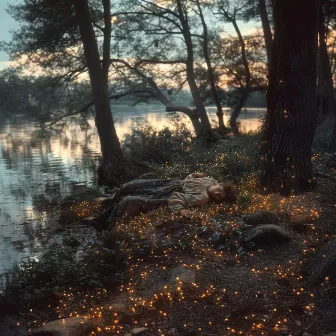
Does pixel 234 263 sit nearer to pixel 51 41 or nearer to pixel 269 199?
pixel 269 199

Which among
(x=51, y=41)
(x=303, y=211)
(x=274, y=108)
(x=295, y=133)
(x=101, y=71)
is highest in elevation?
(x=51, y=41)

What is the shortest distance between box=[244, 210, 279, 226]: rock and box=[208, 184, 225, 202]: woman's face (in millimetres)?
1500

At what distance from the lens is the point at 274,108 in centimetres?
904

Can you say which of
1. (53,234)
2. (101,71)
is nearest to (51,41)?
(101,71)

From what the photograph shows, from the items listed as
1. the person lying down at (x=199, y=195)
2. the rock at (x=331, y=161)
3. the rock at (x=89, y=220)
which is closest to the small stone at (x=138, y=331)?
the person lying down at (x=199, y=195)

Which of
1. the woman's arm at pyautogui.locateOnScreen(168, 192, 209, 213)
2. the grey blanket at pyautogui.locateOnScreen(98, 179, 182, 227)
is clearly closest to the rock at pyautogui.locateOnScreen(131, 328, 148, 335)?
the woman's arm at pyautogui.locateOnScreen(168, 192, 209, 213)

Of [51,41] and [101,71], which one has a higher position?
[51,41]

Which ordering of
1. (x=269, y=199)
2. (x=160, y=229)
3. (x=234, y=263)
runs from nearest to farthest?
1. (x=234, y=263)
2. (x=160, y=229)
3. (x=269, y=199)

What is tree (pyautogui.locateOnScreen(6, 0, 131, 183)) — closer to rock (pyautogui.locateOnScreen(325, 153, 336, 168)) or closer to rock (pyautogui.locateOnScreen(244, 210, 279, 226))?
rock (pyautogui.locateOnScreen(325, 153, 336, 168))

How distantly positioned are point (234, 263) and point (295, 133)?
4057mm

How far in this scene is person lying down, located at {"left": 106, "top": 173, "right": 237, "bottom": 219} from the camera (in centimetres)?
863

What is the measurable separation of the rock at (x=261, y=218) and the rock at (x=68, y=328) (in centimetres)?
363

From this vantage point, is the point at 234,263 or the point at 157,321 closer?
the point at 157,321

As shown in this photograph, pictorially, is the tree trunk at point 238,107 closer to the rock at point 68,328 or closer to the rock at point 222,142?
the rock at point 222,142
